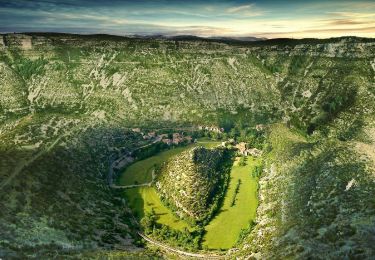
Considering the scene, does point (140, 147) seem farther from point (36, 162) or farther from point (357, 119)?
point (357, 119)

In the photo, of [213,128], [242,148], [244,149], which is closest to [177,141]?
[213,128]

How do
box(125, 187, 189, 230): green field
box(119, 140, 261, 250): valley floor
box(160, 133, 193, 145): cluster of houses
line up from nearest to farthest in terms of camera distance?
box(119, 140, 261, 250): valley floor
box(125, 187, 189, 230): green field
box(160, 133, 193, 145): cluster of houses

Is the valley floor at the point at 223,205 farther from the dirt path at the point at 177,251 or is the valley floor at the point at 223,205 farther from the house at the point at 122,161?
the dirt path at the point at 177,251

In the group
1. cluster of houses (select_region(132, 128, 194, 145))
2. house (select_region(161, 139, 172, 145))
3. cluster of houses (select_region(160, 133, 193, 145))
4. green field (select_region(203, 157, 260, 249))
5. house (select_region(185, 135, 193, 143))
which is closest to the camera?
green field (select_region(203, 157, 260, 249))

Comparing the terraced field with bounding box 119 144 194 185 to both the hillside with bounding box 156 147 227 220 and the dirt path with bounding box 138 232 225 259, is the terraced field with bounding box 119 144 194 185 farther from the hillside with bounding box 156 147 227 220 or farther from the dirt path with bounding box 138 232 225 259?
the dirt path with bounding box 138 232 225 259

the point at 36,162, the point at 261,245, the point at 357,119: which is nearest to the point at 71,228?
the point at 36,162

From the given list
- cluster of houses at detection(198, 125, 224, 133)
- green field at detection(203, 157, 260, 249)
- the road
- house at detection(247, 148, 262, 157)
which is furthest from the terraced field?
green field at detection(203, 157, 260, 249)

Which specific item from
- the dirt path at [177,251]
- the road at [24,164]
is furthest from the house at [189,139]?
the dirt path at [177,251]
